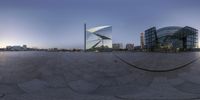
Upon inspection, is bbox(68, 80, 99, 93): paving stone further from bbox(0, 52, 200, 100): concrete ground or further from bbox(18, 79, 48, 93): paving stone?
bbox(18, 79, 48, 93): paving stone

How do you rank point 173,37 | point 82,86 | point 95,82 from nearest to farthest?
point 82,86 < point 95,82 < point 173,37

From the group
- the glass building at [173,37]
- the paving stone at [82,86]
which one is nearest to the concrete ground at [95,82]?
the paving stone at [82,86]

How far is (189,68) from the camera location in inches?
505

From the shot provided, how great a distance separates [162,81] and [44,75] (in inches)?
222

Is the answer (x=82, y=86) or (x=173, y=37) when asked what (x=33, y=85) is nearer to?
(x=82, y=86)

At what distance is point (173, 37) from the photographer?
59.2m

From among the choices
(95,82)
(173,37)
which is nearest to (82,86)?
(95,82)

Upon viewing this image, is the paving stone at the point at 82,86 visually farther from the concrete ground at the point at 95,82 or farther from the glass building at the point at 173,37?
the glass building at the point at 173,37

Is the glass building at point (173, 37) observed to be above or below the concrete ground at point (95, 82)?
above

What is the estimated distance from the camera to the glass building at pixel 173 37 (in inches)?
2143

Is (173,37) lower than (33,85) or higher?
higher

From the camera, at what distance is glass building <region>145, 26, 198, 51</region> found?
54431 millimetres

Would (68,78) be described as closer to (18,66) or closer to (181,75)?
(18,66)

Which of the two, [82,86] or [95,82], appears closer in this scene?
[82,86]
